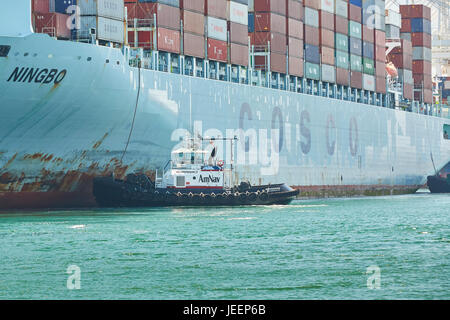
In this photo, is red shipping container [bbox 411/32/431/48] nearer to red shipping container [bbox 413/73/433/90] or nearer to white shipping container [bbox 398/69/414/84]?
red shipping container [bbox 413/73/433/90]

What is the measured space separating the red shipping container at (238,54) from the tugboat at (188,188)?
4.88 meters

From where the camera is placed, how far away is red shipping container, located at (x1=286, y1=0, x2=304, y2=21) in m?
51.2

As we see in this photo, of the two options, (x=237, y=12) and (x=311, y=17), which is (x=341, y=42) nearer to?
(x=311, y=17)

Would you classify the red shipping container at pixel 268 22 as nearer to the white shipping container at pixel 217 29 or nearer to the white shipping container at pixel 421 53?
the white shipping container at pixel 217 29

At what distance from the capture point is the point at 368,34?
61062 mm

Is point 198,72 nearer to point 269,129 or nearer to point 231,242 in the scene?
point 269,129

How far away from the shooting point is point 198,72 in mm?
44156

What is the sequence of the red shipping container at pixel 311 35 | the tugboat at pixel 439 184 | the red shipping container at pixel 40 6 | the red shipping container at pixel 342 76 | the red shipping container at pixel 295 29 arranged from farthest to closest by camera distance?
the tugboat at pixel 439 184
the red shipping container at pixel 342 76
the red shipping container at pixel 311 35
the red shipping container at pixel 295 29
the red shipping container at pixel 40 6

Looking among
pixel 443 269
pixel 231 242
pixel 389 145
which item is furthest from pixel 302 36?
pixel 443 269

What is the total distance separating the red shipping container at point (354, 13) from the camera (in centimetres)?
5841

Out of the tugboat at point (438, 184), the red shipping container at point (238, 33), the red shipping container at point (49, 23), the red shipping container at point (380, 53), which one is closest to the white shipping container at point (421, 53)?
the red shipping container at point (380, 53)

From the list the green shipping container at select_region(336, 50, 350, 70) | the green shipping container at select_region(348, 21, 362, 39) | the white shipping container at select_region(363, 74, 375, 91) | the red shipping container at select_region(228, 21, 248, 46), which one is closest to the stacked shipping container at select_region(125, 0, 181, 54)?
the red shipping container at select_region(228, 21, 248, 46)

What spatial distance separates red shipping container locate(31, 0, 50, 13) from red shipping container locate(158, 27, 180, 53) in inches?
226

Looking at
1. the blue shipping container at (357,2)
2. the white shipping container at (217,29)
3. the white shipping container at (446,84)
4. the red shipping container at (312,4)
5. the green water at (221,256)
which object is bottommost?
the green water at (221,256)
